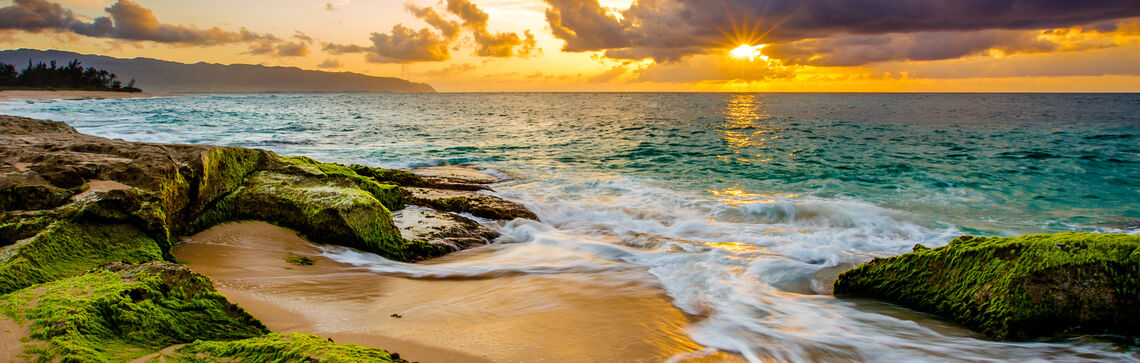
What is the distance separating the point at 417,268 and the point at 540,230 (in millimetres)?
2462

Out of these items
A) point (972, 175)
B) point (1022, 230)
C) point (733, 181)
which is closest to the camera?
point (1022, 230)

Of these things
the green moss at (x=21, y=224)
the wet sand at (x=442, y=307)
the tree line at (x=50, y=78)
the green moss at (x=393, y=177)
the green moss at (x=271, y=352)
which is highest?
the tree line at (x=50, y=78)

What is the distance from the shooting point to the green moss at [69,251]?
9.34ft

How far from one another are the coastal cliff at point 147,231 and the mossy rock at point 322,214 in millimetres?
11

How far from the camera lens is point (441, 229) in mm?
6160

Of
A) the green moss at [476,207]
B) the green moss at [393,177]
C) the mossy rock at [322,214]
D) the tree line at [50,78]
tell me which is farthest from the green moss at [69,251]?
the tree line at [50,78]

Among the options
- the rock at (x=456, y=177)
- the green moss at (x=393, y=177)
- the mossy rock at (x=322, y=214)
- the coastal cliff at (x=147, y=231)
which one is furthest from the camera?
the rock at (x=456, y=177)

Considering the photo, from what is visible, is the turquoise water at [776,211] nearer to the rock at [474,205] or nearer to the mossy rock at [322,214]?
the mossy rock at [322,214]

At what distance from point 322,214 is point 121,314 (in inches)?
113

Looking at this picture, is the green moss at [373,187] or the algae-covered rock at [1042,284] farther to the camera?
the green moss at [373,187]

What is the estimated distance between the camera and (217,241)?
15.4 ft

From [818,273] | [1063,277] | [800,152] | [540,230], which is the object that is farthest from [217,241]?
[800,152]

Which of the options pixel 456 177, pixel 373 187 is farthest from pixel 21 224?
pixel 456 177

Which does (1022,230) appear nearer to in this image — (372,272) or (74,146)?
(372,272)
